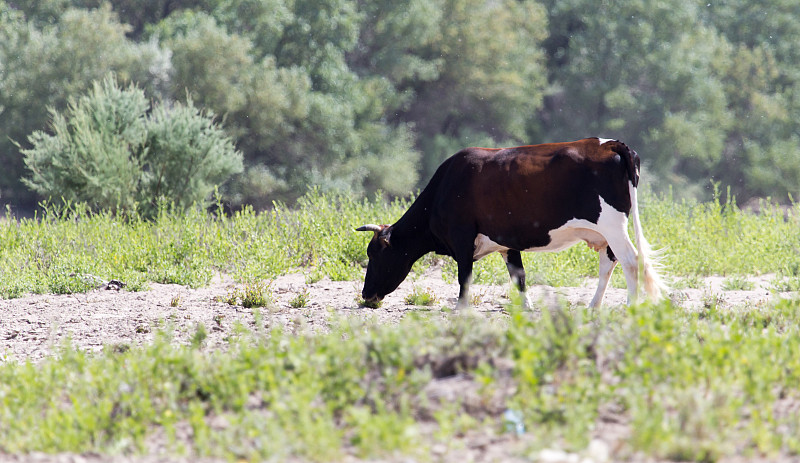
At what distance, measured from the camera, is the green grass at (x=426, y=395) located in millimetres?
3613

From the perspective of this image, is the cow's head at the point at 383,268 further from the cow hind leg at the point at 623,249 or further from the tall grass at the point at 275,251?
the cow hind leg at the point at 623,249

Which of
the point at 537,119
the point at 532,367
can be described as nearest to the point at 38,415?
the point at 532,367

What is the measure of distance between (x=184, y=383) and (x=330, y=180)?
24.0 meters

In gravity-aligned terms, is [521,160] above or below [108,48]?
below

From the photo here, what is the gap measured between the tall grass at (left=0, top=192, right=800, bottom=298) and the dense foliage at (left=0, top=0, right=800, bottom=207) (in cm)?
1315

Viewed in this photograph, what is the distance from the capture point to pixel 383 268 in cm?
832

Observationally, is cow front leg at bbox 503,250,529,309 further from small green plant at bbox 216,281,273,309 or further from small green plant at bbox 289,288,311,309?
small green plant at bbox 216,281,273,309

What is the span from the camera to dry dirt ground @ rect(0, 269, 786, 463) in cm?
702

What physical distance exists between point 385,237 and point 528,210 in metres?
1.49

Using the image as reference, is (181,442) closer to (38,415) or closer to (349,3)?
(38,415)

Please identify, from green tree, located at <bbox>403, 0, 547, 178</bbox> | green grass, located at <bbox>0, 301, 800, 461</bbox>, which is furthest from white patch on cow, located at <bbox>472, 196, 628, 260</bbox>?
green tree, located at <bbox>403, 0, 547, 178</bbox>

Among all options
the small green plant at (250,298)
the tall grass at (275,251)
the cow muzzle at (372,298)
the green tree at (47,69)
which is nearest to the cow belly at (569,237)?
the cow muzzle at (372,298)

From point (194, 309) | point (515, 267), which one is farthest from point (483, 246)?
point (194, 309)

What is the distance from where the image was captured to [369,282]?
8344 mm
